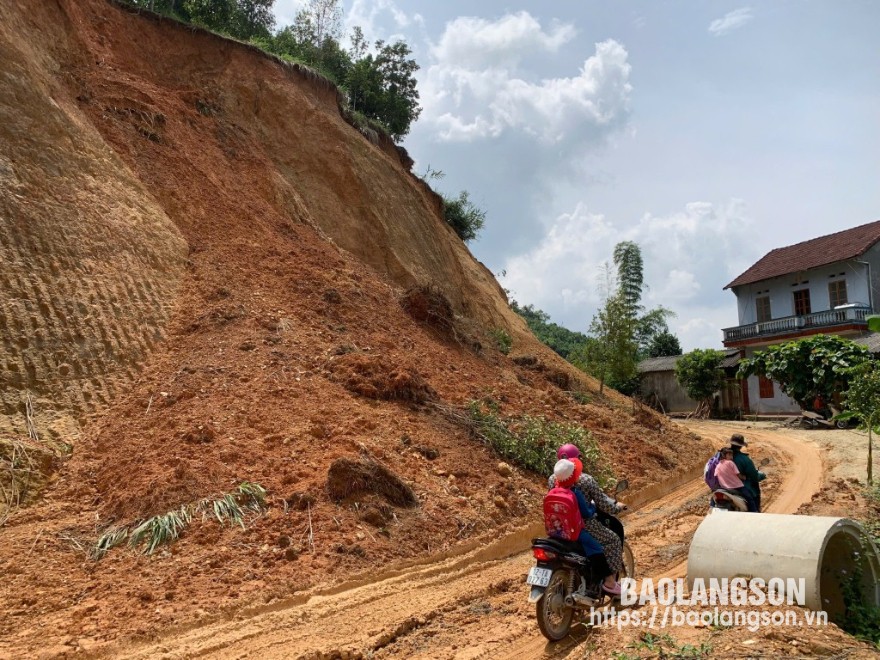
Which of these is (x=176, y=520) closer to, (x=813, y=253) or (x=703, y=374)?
(x=703, y=374)

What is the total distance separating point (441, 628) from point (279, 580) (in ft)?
5.05

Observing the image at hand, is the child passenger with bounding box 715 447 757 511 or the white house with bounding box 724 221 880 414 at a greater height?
the white house with bounding box 724 221 880 414

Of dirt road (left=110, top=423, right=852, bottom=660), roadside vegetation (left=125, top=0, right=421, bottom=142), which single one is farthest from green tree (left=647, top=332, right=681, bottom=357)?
dirt road (left=110, top=423, right=852, bottom=660)

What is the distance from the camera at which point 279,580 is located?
5.77 meters

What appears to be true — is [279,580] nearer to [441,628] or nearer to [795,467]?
[441,628]

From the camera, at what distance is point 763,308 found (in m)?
32.2

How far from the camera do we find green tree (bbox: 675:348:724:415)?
90.9 ft

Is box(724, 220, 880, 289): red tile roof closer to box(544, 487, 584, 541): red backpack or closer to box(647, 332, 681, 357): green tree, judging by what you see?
box(647, 332, 681, 357): green tree

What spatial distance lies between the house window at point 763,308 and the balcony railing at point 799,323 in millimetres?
1337

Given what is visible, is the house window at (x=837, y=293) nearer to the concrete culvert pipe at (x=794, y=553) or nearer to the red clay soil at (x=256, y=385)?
the red clay soil at (x=256, y=385)

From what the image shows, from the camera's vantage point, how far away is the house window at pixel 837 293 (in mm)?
28263

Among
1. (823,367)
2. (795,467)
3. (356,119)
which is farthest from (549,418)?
(356,119)

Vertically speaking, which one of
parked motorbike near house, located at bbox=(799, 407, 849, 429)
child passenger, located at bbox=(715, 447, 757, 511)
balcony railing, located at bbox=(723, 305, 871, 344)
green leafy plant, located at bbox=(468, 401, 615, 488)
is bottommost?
child passenger, located at bbox=(715, 447, 757, 511)

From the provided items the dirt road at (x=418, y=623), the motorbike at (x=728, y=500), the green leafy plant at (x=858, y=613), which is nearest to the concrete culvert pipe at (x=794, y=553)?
the green leafy plant at (x=858, y=613)
